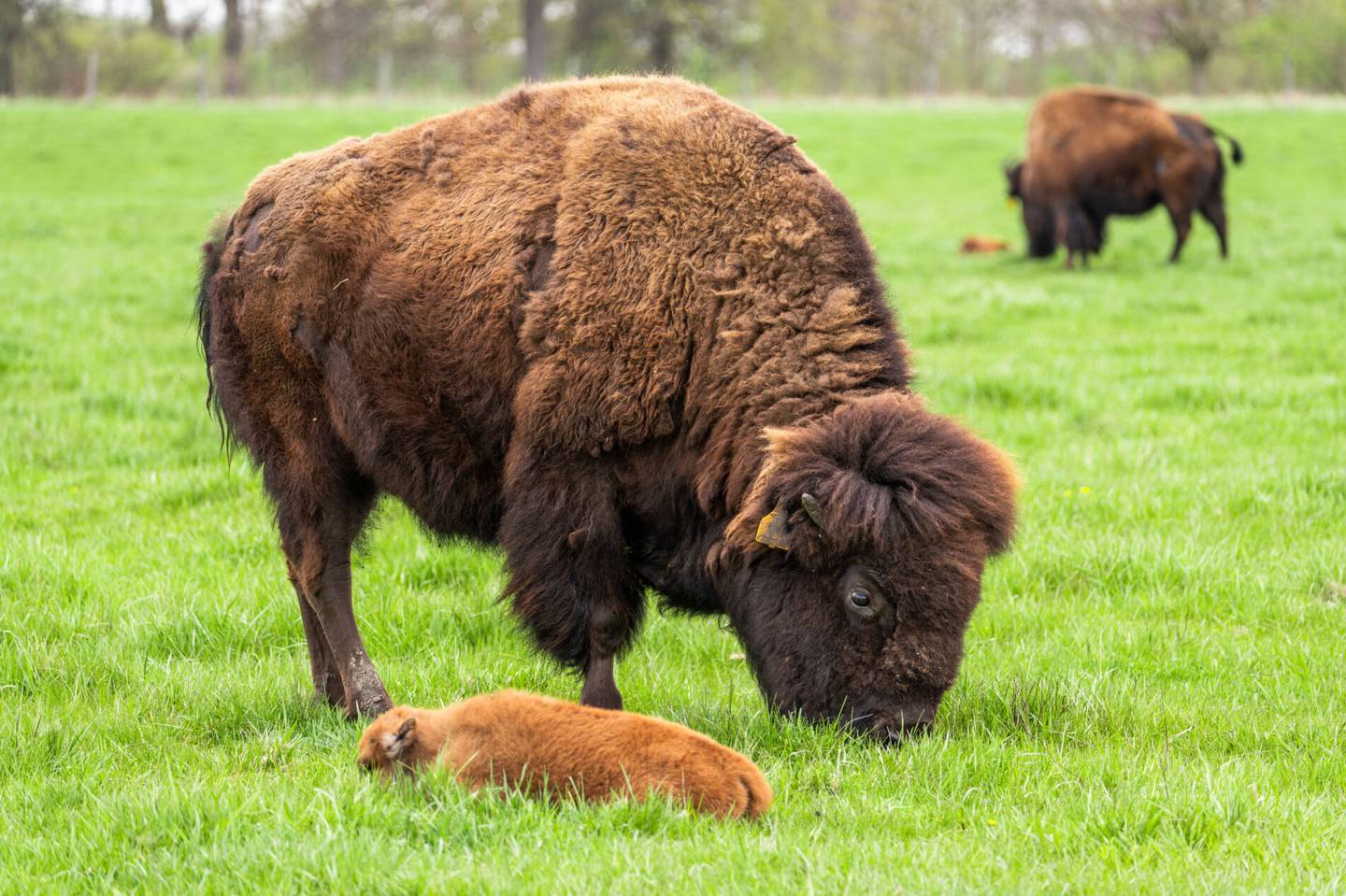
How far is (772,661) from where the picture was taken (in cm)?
428

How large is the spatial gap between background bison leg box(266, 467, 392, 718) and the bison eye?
186 centimetres

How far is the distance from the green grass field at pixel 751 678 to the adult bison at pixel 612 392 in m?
0.38

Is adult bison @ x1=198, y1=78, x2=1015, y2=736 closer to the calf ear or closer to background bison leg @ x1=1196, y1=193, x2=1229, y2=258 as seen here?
the calf ear

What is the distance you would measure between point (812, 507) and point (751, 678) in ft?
4.05

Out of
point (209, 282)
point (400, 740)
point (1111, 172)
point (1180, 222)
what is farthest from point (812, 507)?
point (1111, 172)

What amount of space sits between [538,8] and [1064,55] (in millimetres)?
27243

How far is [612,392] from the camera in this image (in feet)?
14.7

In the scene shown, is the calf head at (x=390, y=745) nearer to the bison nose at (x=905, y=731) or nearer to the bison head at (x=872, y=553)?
the bison head at (x=872, y=553)

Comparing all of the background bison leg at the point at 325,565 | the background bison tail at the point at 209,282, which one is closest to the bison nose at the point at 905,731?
the background bison leg at the point at 325,565

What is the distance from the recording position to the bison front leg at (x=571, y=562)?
4.51 m

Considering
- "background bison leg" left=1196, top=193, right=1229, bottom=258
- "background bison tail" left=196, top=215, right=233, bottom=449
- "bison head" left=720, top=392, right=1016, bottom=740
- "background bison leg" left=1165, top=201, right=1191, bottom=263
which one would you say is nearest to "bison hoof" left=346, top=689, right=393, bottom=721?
"background bison tail" left=196, top=215, right=233, bottom=449

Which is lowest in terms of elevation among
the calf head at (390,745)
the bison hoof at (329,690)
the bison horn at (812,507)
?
the bison hoof at (329,690)

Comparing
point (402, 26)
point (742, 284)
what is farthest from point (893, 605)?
point (402, 26)

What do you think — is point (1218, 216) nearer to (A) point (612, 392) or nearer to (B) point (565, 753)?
(A) point (612, 392)
